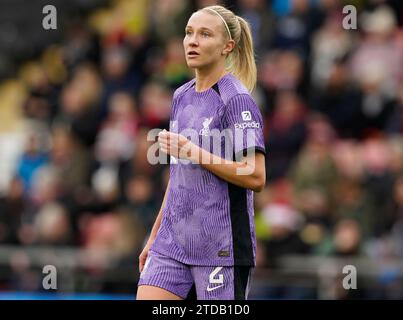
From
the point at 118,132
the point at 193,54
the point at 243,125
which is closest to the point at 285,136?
the point at 118,132

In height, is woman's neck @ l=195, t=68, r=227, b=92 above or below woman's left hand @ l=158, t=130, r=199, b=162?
above

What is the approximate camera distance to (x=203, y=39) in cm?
675

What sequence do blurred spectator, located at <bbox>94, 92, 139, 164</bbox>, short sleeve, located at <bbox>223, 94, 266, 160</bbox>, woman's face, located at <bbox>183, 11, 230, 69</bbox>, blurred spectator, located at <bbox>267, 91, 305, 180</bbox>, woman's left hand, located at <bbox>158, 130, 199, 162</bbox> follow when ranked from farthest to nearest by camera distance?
blurred spectator, located at <bbox>94, 92, 139, 164</bbox>, blurred spectator, located at <bbox>267, 91, 305, 180</bbox>, woman's face, located at <bbox>183, 11, 230, 69</bbox>, short sleeve, located at <bbox>223, 94, 266, 160</bbox>, woman's left hand, located at <bbox>158, 130, 199, 162</bbox>

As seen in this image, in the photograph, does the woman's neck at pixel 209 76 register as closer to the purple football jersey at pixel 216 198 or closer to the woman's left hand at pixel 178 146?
the purple football jersey at pixel 216 198

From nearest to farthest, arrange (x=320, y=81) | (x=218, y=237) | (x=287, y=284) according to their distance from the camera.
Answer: (x=218, y=237) < (x=287, y=284) < (x=320, y=81)

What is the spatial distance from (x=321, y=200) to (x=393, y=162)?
32.5 inches

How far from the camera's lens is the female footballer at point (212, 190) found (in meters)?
6.62

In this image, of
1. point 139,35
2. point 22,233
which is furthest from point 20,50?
point 22,233

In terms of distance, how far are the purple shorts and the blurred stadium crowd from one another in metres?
5.15

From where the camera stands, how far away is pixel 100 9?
16.8m

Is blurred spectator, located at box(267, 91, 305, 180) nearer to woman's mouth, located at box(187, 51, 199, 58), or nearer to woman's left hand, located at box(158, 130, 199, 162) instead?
woman's mouth, located at box(187, 51, 199, 58)

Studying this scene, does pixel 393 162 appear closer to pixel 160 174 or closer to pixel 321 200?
pixel 321 200

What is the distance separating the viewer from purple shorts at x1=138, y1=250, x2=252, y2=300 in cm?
666

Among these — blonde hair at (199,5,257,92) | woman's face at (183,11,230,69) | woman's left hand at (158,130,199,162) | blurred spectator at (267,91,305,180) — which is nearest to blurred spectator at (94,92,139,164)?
blurred spectator at (267,91,305,180)
